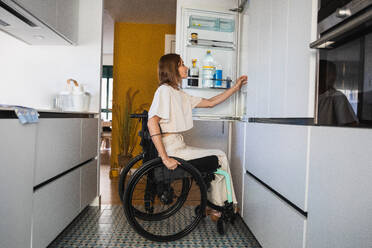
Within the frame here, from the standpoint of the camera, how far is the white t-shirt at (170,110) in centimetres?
167

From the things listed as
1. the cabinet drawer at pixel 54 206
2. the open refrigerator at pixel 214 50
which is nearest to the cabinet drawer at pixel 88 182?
the cabinet drawer at pixel 54 206

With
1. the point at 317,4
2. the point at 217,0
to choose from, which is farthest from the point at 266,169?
the point at 217,0

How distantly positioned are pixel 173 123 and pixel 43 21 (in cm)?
106

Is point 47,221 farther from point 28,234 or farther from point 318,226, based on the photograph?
point 318,226

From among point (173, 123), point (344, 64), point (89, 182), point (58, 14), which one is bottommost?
point (89, 182)

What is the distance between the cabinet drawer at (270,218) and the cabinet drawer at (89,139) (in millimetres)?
1168

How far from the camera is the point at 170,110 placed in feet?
5.66

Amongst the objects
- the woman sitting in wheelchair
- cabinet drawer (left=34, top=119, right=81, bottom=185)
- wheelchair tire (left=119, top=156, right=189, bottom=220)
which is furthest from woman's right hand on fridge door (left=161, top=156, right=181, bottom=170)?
cabinet drawer (left=34, top=119, right=81, bottom=185)

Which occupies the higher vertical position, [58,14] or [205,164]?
[58,14]

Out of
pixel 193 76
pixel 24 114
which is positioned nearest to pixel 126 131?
pixel 193 76

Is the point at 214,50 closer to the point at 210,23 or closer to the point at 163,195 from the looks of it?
the point at 210,23

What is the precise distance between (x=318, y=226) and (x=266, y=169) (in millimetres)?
543

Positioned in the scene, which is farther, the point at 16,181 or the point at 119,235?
the point at 119,235

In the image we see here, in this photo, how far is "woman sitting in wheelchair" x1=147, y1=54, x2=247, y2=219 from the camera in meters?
1.63
